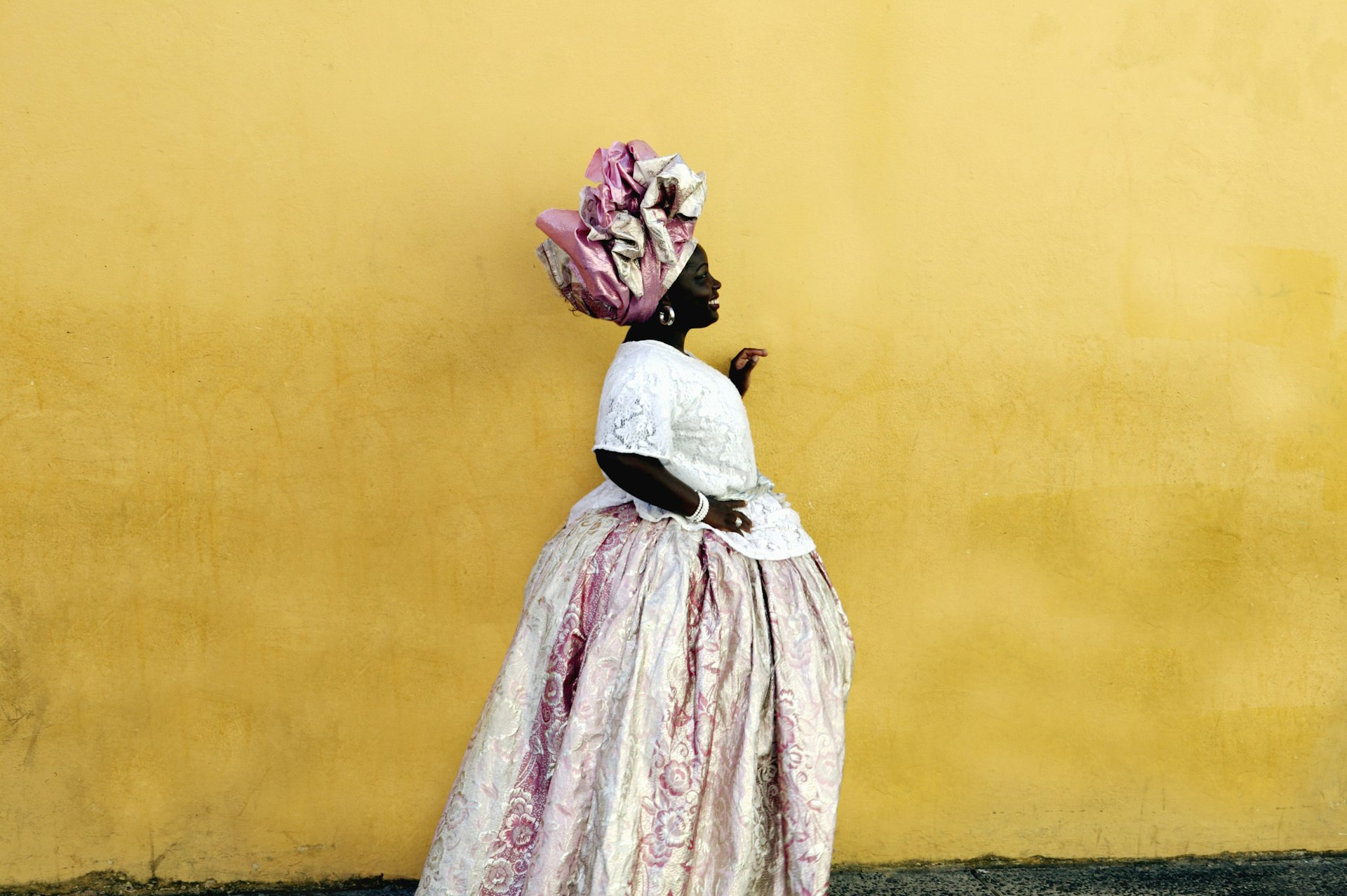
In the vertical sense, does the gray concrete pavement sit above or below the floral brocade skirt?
below

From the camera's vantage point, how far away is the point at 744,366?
2.96 meters

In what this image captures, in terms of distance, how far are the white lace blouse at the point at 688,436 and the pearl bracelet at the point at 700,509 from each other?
0.05 metres

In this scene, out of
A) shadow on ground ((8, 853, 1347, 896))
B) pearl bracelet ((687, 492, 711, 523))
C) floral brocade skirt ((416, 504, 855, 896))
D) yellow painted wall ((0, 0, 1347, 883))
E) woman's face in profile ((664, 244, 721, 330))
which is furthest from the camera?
shadow on ground ((8, 853, 1347, 896))

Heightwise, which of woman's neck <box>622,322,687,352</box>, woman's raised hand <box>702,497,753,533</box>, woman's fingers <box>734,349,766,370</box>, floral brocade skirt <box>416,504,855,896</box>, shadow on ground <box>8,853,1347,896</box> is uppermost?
woman's neck <box>622,322,687,352</box>

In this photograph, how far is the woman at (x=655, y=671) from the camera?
2309 mm

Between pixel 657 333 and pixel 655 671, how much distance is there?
2.56 feet

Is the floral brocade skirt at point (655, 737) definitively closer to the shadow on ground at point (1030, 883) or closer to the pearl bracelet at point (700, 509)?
the pearl bracelet at point (700, 509)

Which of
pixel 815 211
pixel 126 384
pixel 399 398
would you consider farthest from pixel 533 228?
pixel 126 384

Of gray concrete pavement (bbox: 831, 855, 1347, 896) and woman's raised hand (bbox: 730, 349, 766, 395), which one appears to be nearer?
woman's raised hand (bbox: 730, 349, 766, 395)

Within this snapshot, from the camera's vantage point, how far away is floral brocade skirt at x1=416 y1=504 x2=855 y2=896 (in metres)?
2.30

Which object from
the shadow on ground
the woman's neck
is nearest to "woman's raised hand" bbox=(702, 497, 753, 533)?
the woman's neck

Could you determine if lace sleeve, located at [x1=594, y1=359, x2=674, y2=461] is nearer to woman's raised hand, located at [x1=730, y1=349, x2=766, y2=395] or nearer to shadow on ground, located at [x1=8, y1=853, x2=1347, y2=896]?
woman's raised hand, located at [x1=730, y1=349, x2=766, y2=395]

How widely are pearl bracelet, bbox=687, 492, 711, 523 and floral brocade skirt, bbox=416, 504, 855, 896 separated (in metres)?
0.07

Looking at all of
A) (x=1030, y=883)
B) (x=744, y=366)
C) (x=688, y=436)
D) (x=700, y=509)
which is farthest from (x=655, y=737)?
(x=1030, y=883)
